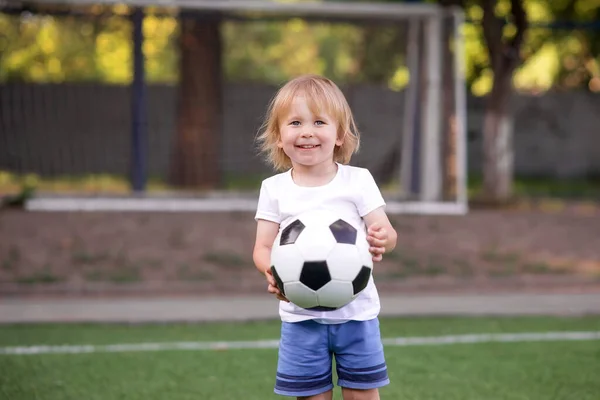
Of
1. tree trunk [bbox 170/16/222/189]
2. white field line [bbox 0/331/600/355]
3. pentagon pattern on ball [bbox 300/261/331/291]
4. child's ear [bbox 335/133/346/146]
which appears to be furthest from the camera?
tree trunk [bbox 170/16/222/189]

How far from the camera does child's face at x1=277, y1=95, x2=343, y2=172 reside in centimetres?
390

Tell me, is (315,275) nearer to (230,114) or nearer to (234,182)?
(234,182)

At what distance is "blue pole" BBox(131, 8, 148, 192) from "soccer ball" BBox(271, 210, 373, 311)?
9813mm

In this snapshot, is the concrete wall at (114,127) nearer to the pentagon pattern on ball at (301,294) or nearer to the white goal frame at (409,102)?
the white goal frame at (409,102)

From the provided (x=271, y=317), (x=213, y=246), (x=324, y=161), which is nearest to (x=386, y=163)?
(x=213, y=246)

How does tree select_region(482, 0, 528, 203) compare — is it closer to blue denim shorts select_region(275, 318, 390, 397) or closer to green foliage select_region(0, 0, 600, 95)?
green foliage select_region(0, 0, 600, 95)

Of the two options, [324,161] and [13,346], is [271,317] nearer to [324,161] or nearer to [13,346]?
[13,346]

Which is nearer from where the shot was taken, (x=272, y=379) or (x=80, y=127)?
(x=272, y=379)

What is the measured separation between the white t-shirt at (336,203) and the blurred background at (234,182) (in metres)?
2.57

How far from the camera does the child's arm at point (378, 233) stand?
3.89m

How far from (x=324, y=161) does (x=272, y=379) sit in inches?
93.4

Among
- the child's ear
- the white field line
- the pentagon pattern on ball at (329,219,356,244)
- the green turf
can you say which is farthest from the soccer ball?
the green turf

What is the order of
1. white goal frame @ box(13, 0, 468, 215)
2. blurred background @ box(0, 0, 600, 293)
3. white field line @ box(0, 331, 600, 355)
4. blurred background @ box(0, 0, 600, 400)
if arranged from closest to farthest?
white field line @ box(0, 331, 600, 355) → blurred background @ box(0, 0, 600, 400) → blurred background @ box(0, 0, 600, 293) → white goal frame @ box(13, 0, 468, 215)

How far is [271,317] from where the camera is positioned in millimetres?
8266
